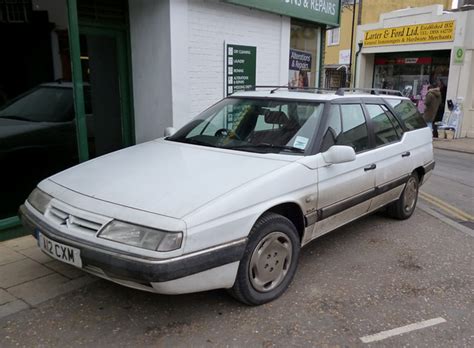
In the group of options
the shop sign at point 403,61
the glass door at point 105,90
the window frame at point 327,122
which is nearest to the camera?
the window frame at point 327,122

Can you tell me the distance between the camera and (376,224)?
5629mm

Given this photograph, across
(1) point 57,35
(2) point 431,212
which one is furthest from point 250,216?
(2) point 431,212

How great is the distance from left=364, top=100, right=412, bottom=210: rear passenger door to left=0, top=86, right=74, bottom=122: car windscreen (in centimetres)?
350

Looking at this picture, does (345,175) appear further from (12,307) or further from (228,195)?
(12,307)

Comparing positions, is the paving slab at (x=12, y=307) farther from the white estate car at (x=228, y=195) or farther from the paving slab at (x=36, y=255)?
the paving slab at (x=36, y=255)

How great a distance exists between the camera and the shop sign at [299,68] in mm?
9573

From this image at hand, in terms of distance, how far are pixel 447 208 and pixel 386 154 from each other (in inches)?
96.4

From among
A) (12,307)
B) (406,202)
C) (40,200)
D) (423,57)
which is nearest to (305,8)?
(406,202)

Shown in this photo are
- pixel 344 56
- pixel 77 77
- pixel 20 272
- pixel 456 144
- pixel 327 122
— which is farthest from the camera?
pixel 344 56

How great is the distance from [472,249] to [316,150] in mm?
2395

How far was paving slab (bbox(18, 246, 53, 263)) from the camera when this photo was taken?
4.22 metres

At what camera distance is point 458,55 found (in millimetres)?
15477

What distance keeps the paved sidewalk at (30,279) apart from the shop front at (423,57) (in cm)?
Answer: 1493

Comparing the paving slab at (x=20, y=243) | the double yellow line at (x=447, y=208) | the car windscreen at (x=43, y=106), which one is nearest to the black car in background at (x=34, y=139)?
the car windscreen at (x=43, y=106)
